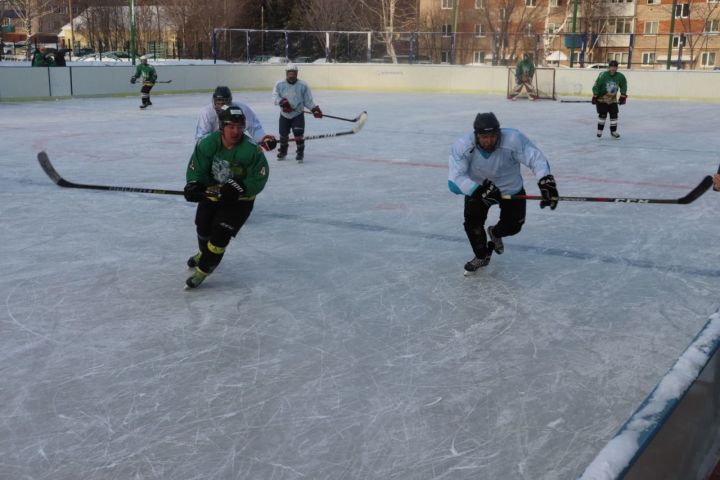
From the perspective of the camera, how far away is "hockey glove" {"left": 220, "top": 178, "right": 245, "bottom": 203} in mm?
3945

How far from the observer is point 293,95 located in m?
9.21

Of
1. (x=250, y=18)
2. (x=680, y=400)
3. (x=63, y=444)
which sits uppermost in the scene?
(x=250, y=18)

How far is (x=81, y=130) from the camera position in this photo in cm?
1216

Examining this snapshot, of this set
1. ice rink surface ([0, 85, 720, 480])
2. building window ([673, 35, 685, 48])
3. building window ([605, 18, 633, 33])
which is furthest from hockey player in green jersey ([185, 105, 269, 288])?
building window ([605, 18, 633, 33])

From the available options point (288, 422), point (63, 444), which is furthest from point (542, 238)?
point (63, 444)

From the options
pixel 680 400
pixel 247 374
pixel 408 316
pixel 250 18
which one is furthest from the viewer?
pixel 250 18

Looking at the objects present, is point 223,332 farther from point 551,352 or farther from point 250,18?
point 250,18

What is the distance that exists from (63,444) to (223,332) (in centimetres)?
116

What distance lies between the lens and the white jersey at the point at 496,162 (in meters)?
4.34

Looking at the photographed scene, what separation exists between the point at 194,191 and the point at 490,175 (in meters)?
1.81

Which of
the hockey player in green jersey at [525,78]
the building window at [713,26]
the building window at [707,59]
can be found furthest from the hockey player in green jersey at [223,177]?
the building window at [713,26]

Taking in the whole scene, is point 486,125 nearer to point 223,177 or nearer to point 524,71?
point 223,177

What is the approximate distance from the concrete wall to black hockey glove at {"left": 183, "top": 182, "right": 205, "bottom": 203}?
15.4 metres

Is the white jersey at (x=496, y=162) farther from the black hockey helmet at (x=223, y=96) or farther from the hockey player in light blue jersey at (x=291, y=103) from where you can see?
the hockey player in light blue jersey at (x=291, y=103)
